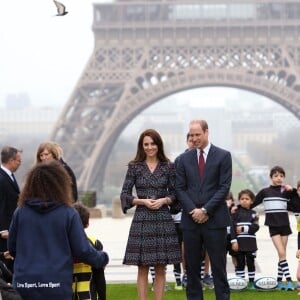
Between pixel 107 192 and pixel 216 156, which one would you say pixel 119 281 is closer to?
pixel 216 156

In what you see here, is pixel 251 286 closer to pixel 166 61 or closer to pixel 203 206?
pixel 203 206

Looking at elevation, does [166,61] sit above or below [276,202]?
above

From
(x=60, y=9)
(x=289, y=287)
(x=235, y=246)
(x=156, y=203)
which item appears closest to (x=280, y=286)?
(x=289, y=287)

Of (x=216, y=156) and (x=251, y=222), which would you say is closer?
(x=216, y=156)

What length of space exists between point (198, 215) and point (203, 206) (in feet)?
0.37

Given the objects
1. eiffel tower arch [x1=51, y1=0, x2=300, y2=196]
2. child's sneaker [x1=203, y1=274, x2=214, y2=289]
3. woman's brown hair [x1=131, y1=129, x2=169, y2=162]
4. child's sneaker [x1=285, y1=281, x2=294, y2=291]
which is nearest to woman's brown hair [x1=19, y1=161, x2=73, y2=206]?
woman's brown hair [x1=131, y1=129, x2=169, y2=162]

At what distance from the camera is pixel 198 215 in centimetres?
737

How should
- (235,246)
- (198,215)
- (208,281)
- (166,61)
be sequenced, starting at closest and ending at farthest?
(198,215) → (235,246) → (208,281) → (166,61)

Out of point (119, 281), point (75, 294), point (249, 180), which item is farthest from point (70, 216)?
point (249, 180)

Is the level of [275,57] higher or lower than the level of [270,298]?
higher

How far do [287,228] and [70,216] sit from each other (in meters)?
4.73

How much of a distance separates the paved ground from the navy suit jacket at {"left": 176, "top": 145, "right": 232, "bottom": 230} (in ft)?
11.3

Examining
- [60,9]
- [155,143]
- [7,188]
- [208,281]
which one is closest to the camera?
[155,143]

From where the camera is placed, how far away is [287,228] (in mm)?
9672
